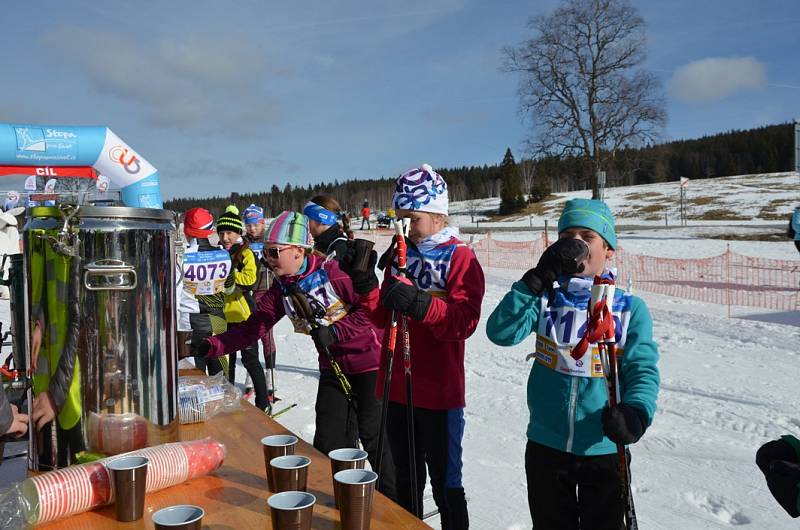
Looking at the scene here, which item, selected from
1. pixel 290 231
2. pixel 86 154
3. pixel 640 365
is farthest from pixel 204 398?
pixel 86 154

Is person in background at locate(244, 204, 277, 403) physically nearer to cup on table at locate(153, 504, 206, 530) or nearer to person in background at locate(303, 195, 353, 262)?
person in background at locate(303, 195, 353, 262)

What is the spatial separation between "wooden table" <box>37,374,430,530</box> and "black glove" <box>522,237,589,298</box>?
1.08 m

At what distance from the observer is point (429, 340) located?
2.89 m

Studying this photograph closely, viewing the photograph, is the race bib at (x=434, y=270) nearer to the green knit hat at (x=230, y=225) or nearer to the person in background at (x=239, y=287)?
the person in background at (x=239, y=287)

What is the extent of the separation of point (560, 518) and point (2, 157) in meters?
7.66

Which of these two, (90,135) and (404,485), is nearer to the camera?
(404,485)

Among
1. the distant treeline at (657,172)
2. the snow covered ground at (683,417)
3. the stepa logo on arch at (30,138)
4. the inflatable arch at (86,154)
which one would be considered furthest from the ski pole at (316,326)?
the distant treeline at (657,172)

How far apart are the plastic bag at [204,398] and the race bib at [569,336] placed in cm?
135

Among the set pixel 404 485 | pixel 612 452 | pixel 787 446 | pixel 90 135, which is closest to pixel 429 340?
pixel 404 485

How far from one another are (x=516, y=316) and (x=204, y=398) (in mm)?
1325

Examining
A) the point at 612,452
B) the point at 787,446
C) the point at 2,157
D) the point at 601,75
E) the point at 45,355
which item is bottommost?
the point at 612,452

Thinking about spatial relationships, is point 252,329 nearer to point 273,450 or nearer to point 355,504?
point 273,450

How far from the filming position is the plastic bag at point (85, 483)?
1.34 m

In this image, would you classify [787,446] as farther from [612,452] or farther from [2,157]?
[2,157]
